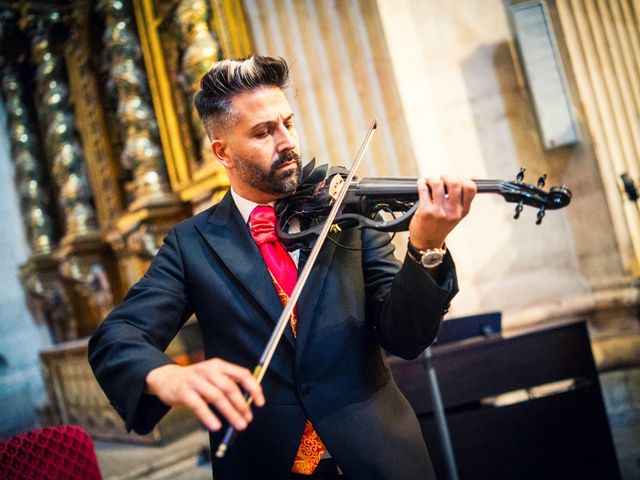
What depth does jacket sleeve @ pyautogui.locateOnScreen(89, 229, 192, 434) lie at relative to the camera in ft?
3.69

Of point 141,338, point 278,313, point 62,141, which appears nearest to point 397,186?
point 278,313

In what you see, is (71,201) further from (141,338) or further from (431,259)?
(431,259)

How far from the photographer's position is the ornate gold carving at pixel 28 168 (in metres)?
6.25

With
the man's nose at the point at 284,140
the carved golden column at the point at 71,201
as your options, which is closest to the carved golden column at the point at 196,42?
the carved golden column at the point at 71,201

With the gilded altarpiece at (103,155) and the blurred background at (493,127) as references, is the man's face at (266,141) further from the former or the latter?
the gilded altarpiece at (103,155)

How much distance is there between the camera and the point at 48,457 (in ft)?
6.14

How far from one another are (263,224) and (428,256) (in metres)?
0.45

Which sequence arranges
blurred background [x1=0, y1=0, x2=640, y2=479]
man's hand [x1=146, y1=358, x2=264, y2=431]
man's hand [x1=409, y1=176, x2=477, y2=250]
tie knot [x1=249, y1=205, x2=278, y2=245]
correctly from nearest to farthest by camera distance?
1. man's hand [x1=146, y1=358, x2=264, y2=431]
2. man's hand [x1=409, y1=176, x2=477, y2=250]
3. tie knot [x1=249, y1=205, x2=278, y2=245]
4. blurred background [x1=0, y1=0, x2=640, y2=479]

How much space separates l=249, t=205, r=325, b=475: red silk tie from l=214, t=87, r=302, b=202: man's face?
8cm

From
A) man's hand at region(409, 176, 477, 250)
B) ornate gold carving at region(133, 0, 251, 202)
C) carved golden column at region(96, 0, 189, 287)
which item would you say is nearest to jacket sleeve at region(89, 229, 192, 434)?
man's hand at region(409, 176, 477, 250)

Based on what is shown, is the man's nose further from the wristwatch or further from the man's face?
the wristwatch

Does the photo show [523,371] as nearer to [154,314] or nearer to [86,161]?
[154,314]

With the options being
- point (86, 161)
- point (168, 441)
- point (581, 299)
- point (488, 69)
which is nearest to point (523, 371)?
point (581, 299)

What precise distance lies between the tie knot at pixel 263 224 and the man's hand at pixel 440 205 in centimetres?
40
